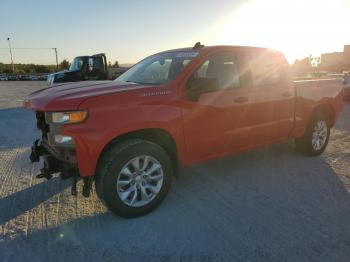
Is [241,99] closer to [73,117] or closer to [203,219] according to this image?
[203,219]

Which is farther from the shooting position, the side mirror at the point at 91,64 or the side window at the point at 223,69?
the side mirror at the point at 91,64

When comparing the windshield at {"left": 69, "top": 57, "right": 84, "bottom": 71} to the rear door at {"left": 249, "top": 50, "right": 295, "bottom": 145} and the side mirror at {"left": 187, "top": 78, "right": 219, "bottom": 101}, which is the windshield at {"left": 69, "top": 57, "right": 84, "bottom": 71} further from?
the side mirror at {"left": 187, "top": 78, "right": 219, "bottom": 101}

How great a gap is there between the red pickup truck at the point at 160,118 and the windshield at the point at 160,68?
0.06 ft

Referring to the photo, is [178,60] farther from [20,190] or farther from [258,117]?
[20,190]

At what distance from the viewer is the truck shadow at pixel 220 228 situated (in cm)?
292

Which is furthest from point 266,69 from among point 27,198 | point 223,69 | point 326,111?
point 27,198

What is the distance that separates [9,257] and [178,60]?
9.35ft

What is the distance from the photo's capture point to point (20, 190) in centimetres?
429

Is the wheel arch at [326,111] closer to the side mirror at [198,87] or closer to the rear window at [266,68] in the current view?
the rear window at [266,68]

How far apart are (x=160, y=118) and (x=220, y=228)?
1289 mm

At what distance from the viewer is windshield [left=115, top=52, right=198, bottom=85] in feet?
13.2

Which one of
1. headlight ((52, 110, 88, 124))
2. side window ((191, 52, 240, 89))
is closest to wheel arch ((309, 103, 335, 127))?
side window ((191, 52, 240, 89))

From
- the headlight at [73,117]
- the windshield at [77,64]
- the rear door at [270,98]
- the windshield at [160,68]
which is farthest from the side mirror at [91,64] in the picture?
the headlight at [73,117]

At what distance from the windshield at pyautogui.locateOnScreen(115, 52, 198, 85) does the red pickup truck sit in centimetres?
2
